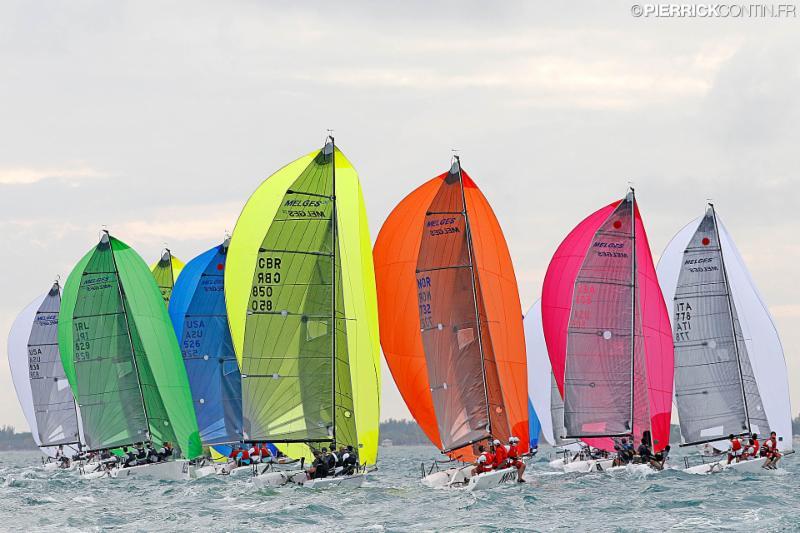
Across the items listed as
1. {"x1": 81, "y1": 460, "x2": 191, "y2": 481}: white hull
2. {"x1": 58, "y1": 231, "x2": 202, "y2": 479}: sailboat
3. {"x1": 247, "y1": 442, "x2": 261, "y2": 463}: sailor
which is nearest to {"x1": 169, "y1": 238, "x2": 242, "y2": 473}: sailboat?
{"x1": 58, "y1": 231, "x2": 202, "y2": 479}: sailboat

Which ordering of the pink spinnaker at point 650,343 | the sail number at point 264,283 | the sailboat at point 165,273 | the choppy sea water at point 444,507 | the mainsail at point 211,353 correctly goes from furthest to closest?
the sailboat at point 165,273 → the mainsail at point 211,353 → the pink spinnaker at point 650,343 → the sail number at point 264,283 → the choppy sea water at point 444,507

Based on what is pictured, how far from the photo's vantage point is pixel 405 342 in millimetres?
36312

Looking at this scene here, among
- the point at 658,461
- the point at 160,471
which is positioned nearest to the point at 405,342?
the point at 658,461

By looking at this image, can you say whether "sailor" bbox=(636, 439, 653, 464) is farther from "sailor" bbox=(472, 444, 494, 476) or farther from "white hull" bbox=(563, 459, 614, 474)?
"sailor" bbox=(472, 444, 494, 476)

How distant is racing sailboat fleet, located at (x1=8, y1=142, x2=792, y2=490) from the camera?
34.1 m

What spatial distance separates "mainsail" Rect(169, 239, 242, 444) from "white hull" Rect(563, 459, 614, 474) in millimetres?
11546

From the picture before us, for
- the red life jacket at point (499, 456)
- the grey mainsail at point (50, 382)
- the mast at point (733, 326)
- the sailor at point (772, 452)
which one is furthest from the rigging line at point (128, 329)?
the sailor at point (772, 452)

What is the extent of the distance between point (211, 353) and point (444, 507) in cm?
1754

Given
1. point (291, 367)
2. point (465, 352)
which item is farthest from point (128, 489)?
point (465, 352)

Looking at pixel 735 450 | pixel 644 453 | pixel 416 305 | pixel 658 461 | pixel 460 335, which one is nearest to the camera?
pixel 460 335

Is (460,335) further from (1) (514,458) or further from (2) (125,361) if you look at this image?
(2) (125,361)

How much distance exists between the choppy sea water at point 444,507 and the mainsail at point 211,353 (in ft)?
22.0

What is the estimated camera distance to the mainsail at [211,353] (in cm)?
4631

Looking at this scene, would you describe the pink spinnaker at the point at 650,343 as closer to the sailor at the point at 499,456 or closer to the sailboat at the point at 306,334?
the sailor at the point at 499,456
